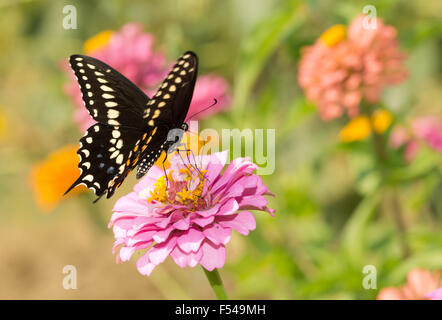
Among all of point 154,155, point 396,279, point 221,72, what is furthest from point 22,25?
point 396,279

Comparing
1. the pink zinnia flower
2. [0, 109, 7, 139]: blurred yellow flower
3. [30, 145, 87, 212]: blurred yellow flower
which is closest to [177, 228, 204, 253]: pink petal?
the pink zinnia flower

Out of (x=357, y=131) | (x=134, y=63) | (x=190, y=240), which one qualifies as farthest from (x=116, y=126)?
(x=357, y=131)

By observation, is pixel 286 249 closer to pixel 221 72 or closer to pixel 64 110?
pixel 221 72

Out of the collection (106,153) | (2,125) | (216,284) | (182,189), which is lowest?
(216,284)

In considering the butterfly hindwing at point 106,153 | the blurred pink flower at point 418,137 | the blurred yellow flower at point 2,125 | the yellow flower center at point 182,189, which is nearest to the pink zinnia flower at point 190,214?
the yellow flower center at point 182,189

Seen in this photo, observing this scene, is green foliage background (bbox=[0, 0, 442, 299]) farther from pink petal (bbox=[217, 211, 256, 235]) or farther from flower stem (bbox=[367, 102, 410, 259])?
pink petal (bbox=[217, 211, 256, 235])

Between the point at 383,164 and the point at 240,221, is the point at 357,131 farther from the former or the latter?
the point at 240,221
